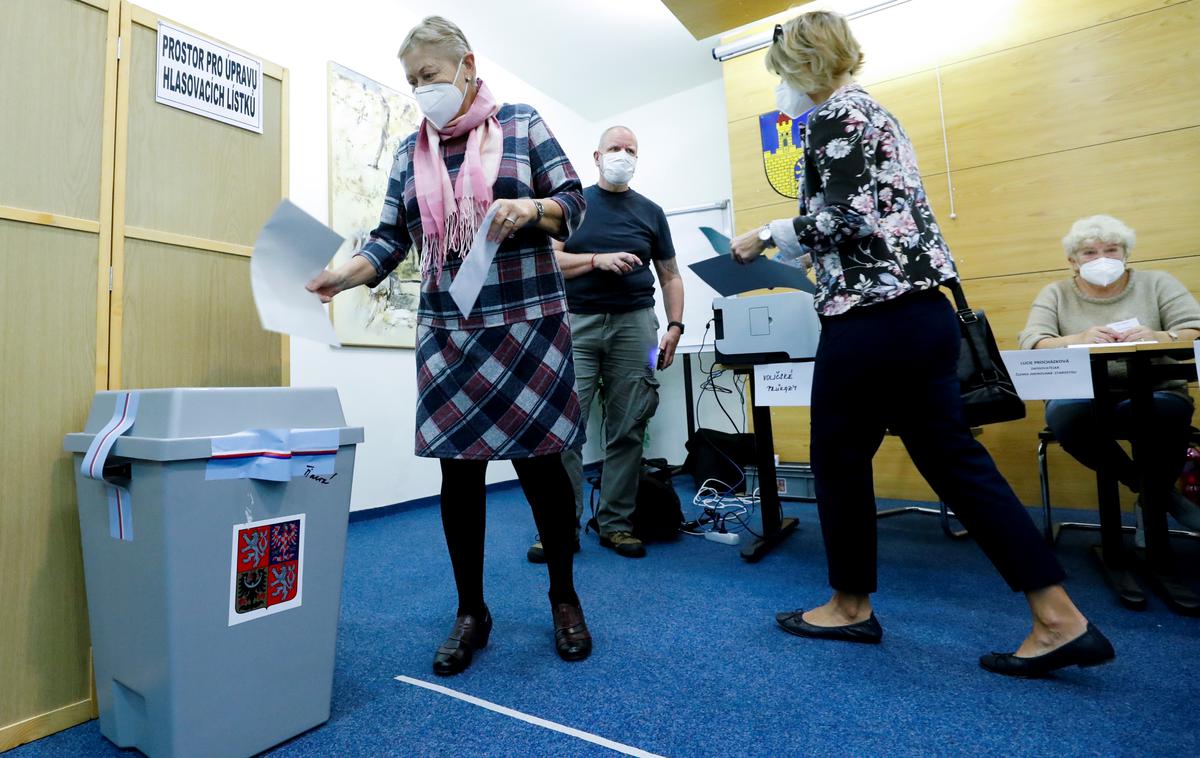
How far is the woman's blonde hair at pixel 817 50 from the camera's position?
1.17m

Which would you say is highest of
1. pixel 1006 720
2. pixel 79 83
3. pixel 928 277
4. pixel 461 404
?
pixel 79 83

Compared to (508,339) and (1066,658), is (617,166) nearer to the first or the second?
(508,339)

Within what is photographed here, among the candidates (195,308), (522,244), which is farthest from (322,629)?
(522,244)

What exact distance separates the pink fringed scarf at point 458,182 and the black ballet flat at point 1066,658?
1.22 metres

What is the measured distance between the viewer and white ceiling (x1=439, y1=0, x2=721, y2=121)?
3.24 metres

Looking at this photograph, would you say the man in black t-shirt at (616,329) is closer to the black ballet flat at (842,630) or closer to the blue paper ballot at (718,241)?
the blue paper ballot at (718,241)

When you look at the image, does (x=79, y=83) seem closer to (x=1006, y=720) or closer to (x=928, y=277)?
(x=928, y=277)

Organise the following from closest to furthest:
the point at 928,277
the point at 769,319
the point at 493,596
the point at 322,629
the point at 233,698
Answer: the point at 233,698
the point at 322,629
the point at 928,277
the point at 493,596
the point at 769,319

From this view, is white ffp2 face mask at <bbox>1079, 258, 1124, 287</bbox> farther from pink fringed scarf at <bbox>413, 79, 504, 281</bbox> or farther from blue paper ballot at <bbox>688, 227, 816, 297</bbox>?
pink fringed scarf at <bbox>413, 79, 504, 281</bbox>

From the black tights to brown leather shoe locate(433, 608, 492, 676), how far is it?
0.02 m

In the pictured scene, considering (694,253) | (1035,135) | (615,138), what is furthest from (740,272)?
(694,253)

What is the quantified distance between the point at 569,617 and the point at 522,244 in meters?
0.75

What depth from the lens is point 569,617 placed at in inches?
47.4

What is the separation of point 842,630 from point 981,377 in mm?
592
